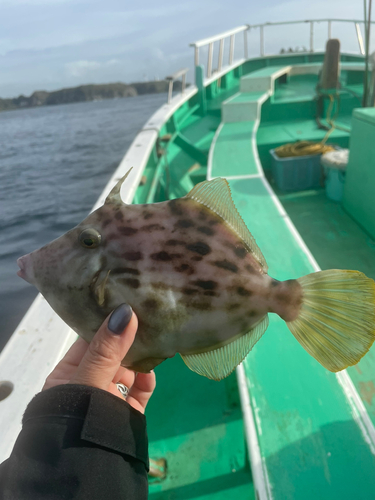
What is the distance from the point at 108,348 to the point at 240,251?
0.52 metres

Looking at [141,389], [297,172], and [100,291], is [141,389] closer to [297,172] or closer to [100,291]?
[100,291]

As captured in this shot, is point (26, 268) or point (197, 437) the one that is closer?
point (26, 268)

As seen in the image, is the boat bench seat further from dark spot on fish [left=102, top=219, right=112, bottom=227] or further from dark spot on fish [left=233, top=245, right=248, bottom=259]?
dark spot on fish [left=102, top=219, right=112, bottom=227]

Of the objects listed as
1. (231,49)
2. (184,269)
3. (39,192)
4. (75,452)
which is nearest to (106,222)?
(184,269)

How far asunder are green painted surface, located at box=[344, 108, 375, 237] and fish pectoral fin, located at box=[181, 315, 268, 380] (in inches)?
126

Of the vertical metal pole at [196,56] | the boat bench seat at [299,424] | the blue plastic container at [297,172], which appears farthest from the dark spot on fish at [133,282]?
the vertical metal pole at [196,56]

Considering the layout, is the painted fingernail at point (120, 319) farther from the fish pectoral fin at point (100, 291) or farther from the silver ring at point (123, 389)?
the silver ring at point (123, 389)

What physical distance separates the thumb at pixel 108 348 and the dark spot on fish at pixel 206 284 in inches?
8.7

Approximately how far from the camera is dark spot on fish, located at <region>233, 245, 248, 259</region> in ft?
3.72

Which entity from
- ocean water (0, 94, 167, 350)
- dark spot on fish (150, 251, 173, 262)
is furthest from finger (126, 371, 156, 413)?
ocean water (0, 94, 167, 350)

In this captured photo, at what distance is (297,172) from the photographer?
519 centimetres

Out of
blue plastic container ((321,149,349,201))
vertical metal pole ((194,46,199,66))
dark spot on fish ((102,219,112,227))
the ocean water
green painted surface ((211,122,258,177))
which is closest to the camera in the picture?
dark spot on fish ((102,219,112,227))

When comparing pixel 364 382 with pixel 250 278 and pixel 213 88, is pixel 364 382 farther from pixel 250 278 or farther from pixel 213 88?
pixel 213 88

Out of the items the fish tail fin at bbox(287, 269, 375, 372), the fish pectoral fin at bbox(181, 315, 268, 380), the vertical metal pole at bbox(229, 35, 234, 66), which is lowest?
the fish pectoral fin at bbox(181, 315, 268, 380)
